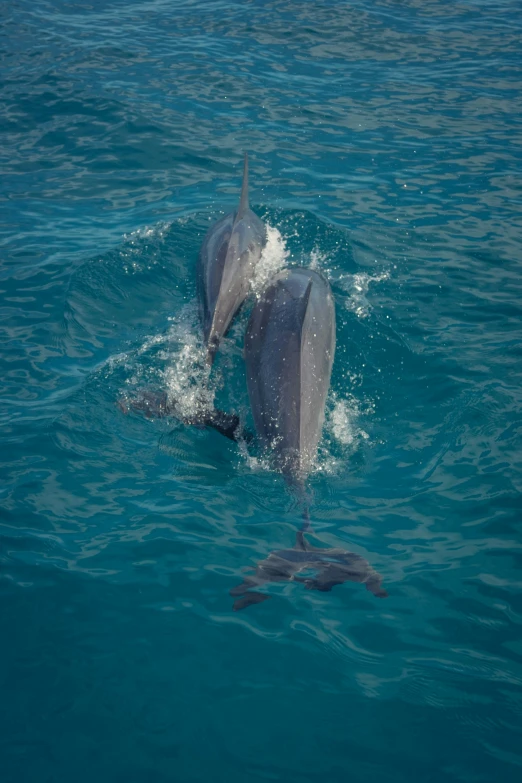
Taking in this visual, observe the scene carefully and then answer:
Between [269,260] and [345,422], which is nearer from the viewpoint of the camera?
[345,422]

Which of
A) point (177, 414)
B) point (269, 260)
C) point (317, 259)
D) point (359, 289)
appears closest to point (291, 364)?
→ point (177, 414)

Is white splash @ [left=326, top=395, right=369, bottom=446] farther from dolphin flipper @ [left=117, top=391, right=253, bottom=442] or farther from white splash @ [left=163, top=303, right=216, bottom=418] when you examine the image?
white splash @ [left=163, top=303, right=216, bottom=418]

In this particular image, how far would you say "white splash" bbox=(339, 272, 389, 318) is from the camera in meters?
12.6

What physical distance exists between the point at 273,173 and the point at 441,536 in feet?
38.7

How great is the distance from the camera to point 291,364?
10.0m

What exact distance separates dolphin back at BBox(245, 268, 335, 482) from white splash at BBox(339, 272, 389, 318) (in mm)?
597

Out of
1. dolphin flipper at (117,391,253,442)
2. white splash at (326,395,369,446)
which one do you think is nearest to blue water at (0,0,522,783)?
white splash at (326,395,369,446)

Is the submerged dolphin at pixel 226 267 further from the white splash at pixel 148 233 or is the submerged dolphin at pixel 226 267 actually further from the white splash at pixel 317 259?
the white splash at pixel 148 233

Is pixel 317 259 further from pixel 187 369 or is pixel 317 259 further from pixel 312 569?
pixel 312 569

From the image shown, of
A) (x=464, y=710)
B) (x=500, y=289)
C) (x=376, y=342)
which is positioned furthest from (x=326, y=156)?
(x=464, y=710)

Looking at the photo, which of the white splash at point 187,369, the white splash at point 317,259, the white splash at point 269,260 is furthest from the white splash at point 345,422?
the white splash at point 317,259

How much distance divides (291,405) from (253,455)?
840mm

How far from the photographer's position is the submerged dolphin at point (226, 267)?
473 inches

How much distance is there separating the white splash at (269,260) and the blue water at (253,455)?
4.1 inches
